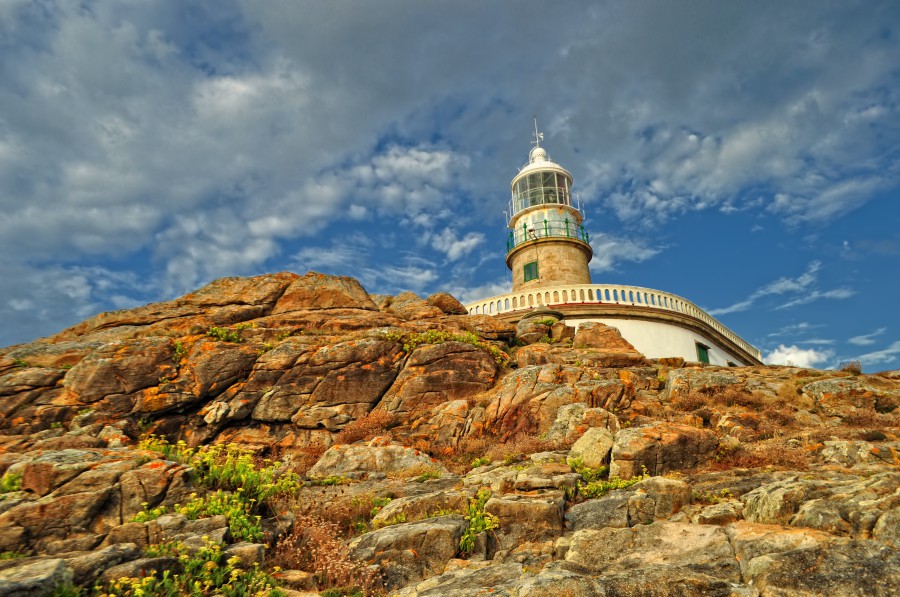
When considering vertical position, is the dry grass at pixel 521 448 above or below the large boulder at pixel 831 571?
above

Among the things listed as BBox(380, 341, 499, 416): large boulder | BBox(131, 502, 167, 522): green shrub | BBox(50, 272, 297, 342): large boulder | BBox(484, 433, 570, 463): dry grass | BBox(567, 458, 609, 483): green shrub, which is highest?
BBox(50, 272, 297, 342): large boulder

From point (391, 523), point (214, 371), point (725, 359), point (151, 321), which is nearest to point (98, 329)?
point (151, 321)

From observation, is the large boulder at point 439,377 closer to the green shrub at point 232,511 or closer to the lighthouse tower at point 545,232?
the green shrub at point 232,511

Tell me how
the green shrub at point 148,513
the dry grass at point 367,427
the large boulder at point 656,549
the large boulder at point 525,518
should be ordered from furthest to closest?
the dry grass at point 367,427 → the large boulder at point 525,518 → the green shrub at point 148,513 → the large boulder at point 656,549

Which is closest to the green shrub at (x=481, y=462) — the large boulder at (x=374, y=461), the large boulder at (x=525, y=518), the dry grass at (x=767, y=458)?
the large boulder at (x=374, y=461)

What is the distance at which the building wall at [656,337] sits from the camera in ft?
96.3

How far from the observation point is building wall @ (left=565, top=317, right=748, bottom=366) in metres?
29.4

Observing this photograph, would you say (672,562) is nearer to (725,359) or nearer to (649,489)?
(649,489)

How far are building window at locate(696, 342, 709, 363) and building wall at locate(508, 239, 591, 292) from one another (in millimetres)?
7901

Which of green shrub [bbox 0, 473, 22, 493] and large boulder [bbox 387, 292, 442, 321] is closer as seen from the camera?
green shrub [bbox 0, 473, 22, 493]

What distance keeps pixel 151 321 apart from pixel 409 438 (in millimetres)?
12084

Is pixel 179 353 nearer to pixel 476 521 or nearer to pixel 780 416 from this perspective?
pixel 476 521

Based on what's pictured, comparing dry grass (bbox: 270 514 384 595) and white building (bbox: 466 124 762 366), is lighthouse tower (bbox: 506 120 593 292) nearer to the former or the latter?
white building (bbox: 466 124 762 366)

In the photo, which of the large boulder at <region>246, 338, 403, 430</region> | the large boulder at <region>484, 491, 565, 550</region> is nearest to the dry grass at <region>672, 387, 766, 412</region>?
the large boulder at <region>484, 491, 565, 550</region>
